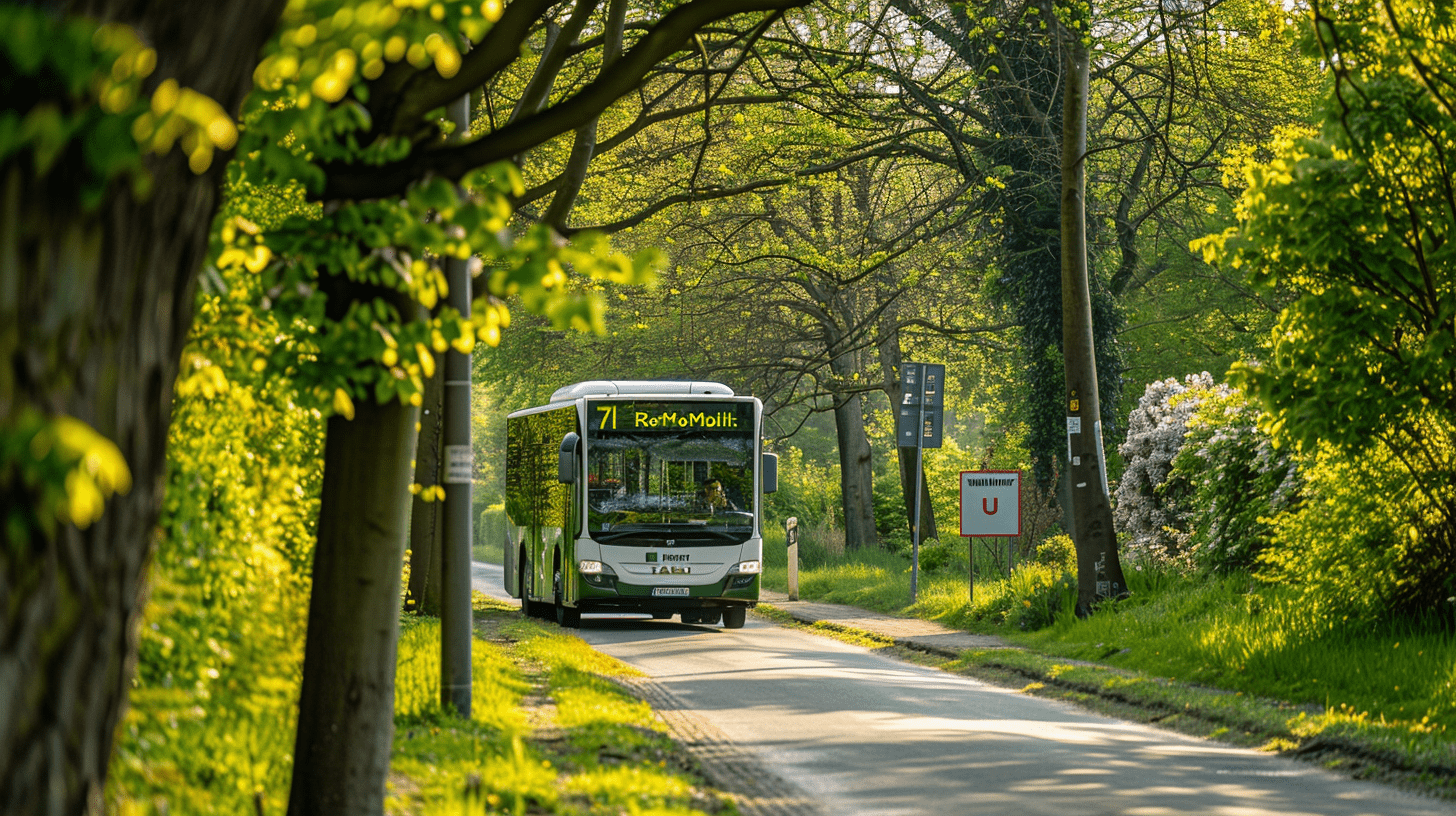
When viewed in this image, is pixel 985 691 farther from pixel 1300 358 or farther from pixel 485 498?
pixel 485 498

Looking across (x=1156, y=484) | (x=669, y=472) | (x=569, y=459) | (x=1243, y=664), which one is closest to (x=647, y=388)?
(x=669, y=472)

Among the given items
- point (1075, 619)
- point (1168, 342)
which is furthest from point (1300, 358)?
point (1168, 342)

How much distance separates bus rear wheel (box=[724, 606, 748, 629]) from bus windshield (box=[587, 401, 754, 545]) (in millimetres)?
1361

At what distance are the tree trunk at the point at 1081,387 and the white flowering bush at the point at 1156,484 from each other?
344 cm

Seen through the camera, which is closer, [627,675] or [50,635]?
[50,635]

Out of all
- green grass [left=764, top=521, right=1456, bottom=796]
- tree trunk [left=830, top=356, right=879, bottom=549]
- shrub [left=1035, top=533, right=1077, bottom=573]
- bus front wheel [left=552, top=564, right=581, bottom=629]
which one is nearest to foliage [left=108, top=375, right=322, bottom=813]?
green grass [left=764, top=521, right=1456, bottom=796]

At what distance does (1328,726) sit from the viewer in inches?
416

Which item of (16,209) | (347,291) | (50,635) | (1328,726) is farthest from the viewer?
(1328,726)

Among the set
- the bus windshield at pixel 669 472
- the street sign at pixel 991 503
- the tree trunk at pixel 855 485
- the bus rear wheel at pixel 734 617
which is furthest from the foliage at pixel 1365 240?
the tree trunk at pixel 855 485

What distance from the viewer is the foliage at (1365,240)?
11.2 meters

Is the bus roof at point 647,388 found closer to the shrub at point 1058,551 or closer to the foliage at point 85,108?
the shrub at point 1058,551

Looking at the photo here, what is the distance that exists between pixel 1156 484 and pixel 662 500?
762 cm

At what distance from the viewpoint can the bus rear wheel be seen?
22.7m

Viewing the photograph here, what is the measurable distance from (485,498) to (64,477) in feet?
325
